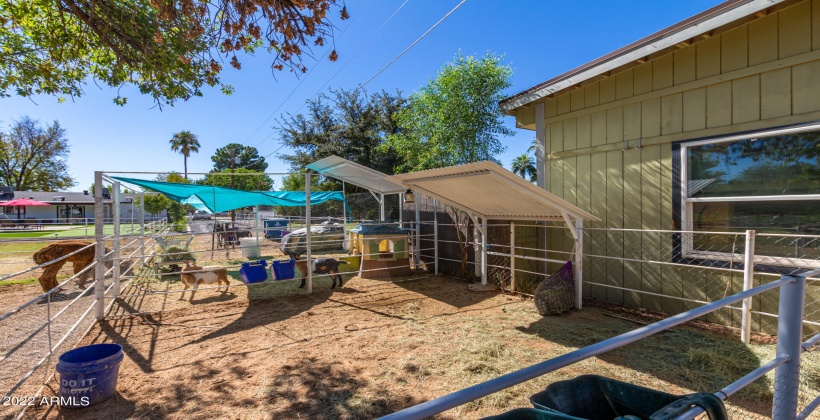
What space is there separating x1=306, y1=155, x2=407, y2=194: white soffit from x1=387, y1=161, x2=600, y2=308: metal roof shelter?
120cm

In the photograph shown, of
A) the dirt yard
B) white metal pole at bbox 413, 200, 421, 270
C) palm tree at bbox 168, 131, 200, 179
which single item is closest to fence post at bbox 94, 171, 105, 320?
the dirt yard

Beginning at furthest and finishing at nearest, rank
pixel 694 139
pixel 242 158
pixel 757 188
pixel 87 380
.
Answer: pixel 242 158 < pixel 694 139 < pixel 757 188 < pixel 87 380

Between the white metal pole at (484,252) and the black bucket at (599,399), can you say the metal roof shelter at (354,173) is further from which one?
the black bucket at (599,399)

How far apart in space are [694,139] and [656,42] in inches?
50.4

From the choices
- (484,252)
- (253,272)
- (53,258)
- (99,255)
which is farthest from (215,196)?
(484,252)

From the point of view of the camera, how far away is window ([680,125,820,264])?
366 cm

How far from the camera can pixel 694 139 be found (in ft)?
14.6

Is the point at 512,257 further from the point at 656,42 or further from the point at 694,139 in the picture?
the point at 656,42

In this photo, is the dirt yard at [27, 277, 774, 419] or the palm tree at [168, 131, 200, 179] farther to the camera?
the palm tree at [168, 131, 200, 179]

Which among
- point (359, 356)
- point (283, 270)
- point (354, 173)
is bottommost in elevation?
point (359, 356)

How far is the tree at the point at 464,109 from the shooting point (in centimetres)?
952

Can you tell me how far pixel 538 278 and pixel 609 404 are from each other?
5.22 m

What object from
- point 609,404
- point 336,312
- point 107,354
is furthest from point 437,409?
point 336,312

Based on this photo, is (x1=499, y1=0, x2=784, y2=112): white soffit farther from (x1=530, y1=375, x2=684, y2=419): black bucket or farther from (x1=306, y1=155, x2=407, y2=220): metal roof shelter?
(x1=530, y1=375, x2=684, y2=419): black bucket
